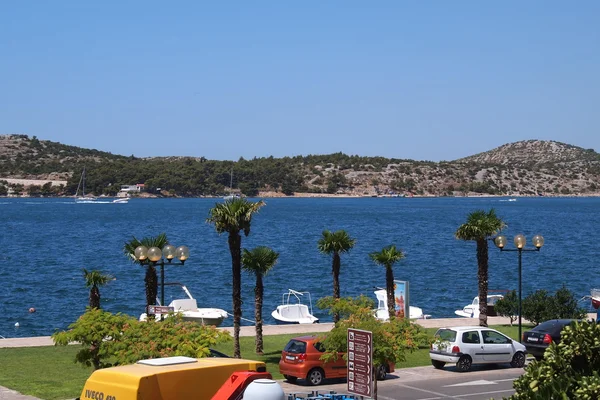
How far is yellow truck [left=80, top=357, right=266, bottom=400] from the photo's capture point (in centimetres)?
1286

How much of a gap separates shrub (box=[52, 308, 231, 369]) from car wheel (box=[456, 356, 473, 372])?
8860mm

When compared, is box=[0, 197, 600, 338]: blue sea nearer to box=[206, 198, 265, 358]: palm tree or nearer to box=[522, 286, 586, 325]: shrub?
box=[206, 198, 265, 358]: palm tree

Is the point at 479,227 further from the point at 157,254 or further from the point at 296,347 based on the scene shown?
the point at 157,254

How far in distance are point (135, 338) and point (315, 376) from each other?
6.55 metres

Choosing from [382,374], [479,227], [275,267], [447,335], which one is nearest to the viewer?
[382,374]

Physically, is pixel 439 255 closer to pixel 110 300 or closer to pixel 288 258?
pixel 288 258

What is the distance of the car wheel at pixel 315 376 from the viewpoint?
81.9ft

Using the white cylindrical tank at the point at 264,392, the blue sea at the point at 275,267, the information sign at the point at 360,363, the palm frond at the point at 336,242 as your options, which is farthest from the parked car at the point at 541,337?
the white cylindrical tank at the point at 264,392

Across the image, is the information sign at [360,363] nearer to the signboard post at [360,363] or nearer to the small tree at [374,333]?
the signboard post at [360,363]

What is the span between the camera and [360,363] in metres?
14.8

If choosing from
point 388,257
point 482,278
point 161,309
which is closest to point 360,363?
point 161,309

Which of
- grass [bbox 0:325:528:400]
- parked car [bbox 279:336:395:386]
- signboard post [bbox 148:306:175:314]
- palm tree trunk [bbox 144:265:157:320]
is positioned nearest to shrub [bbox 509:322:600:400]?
signboard post [bbox 148:306:175:314]

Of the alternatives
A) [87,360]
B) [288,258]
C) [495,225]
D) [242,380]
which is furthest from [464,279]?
[242,380]

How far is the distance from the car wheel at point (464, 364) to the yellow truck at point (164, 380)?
14670 mm
